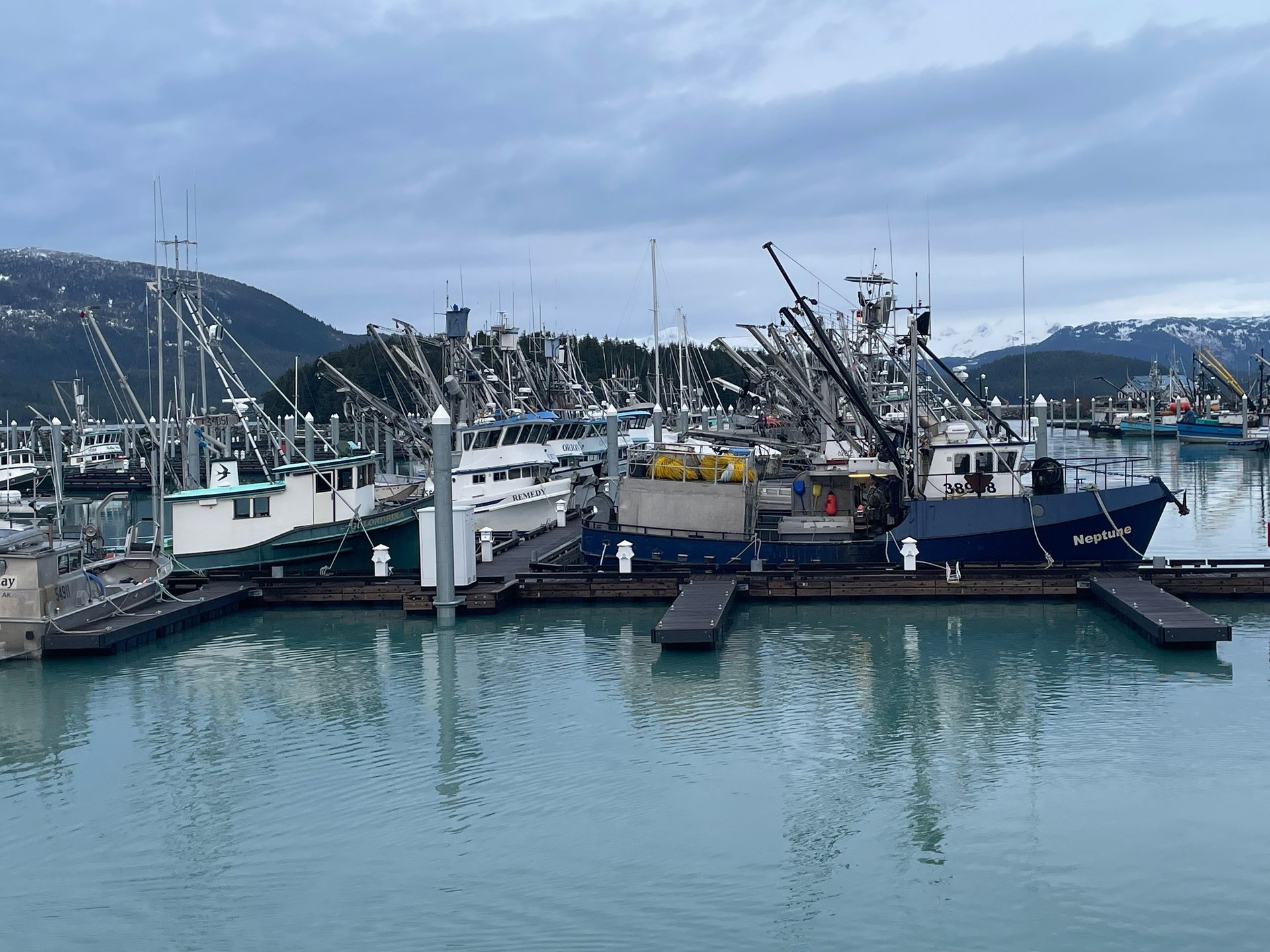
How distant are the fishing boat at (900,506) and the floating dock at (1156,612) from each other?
2.37m

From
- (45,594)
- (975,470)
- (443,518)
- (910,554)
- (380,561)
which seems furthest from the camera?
(975,470)

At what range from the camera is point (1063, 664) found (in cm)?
2111

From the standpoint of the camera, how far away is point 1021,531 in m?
28.0

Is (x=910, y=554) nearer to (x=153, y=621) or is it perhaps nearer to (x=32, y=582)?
(x=153, y=621)

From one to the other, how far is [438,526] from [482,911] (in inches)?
526

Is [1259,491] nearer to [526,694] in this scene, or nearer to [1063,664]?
[1063,664]

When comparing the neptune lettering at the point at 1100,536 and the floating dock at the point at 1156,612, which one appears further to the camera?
the neptune lettering at the point at 1100,536

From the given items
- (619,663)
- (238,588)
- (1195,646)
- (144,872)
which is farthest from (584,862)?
(238,588)

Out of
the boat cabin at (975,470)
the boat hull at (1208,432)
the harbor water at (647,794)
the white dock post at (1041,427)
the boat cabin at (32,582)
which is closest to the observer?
the harbor water at (647,794)

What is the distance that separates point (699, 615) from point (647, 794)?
8.69 metres

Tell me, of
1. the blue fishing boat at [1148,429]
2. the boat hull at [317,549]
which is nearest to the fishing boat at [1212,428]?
the blue fishing boat at [1148,429]

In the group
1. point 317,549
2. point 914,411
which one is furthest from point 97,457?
point 914,411

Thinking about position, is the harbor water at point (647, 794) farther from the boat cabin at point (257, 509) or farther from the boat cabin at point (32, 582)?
the boat cabin at point (257, 509)

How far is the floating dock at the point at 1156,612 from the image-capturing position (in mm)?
20922
